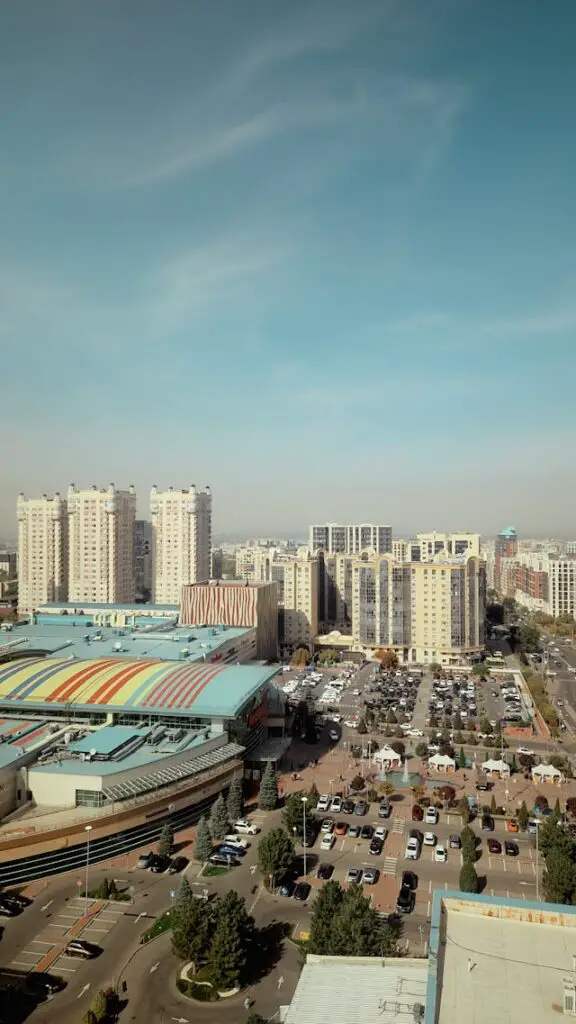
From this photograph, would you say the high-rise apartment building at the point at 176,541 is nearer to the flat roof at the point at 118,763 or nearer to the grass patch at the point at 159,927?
the flat roof at the point at 118,763

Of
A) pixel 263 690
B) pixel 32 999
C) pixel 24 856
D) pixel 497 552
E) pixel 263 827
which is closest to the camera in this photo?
pixel 32 999

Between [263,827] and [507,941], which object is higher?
[507,941]

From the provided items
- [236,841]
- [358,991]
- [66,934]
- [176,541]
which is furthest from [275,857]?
[176,541]

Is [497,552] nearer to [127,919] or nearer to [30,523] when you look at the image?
[30,523]

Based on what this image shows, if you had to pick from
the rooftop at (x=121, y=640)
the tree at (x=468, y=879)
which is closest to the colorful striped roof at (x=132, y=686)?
the rooftop at (x=121, y=640)

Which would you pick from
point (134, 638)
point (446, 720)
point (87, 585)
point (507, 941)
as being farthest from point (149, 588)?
point (507, 941)
